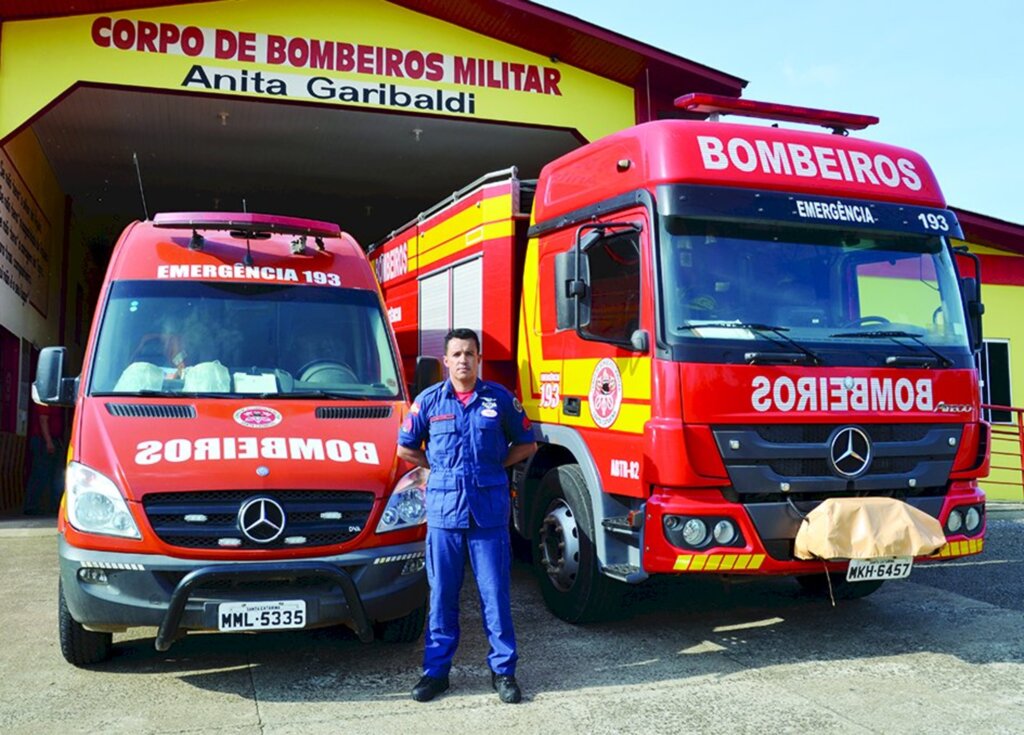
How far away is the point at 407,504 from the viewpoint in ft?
15.9

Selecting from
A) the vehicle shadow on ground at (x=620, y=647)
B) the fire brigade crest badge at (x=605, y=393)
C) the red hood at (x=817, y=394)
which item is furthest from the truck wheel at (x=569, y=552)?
the red hood at (x=817, y=394)

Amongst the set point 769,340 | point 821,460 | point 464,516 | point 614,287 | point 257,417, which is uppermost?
point 614,287

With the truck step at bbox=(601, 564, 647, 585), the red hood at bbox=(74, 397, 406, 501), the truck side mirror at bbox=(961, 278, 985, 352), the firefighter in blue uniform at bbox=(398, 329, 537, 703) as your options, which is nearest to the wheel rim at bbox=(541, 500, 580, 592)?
the truck step at bbox=(601, 564, 647, 585)

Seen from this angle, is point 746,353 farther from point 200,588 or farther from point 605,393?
point 200,588

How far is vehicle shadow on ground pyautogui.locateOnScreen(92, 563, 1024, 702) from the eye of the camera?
189 inches

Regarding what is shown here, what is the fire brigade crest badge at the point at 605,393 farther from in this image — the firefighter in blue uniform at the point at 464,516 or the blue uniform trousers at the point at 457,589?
the blue uniform trousers at the point at 457,589

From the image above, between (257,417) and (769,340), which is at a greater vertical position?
(769,340)

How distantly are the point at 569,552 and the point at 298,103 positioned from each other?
7.51m

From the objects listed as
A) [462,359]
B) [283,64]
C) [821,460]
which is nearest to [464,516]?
[462,359]

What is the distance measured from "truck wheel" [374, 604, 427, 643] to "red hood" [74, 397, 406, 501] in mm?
874

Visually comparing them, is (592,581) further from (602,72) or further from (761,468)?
(602,72)

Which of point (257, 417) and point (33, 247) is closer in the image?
point (257, 417)

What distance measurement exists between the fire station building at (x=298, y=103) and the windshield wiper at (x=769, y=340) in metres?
7.47

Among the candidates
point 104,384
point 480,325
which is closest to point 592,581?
point 480,325
